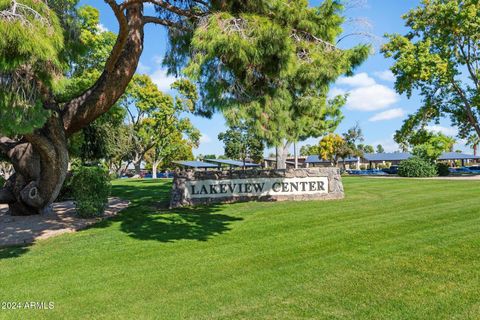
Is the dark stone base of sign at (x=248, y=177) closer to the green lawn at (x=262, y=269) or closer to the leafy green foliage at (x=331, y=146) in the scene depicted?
the green lawn at (x=262, y=269)

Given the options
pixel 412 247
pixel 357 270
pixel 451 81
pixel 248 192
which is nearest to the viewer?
pixel 357 270

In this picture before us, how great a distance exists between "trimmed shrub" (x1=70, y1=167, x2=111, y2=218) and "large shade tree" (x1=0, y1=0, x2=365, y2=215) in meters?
0.67

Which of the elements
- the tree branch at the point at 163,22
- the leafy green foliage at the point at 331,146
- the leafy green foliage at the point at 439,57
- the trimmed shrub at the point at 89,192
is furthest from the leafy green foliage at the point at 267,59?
the leafy green foliage at the point at 331,146

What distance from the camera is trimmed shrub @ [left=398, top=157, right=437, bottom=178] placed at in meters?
23.4

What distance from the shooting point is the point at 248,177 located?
12258 millimetres

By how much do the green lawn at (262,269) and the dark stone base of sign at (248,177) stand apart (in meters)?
3.14

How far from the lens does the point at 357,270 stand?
4.67m

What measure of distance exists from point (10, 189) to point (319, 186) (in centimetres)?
971

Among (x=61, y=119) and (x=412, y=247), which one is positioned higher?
(x=61, y=119)

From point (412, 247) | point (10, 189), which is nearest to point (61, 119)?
point (10, 189)

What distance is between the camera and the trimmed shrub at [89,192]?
9648mm

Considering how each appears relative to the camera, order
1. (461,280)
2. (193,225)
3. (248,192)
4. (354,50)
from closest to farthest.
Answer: (461,280) → (354,50) → (193,225) → (248,192)

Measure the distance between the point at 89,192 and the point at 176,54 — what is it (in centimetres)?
454

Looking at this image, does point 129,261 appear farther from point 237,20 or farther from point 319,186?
point 319,186
